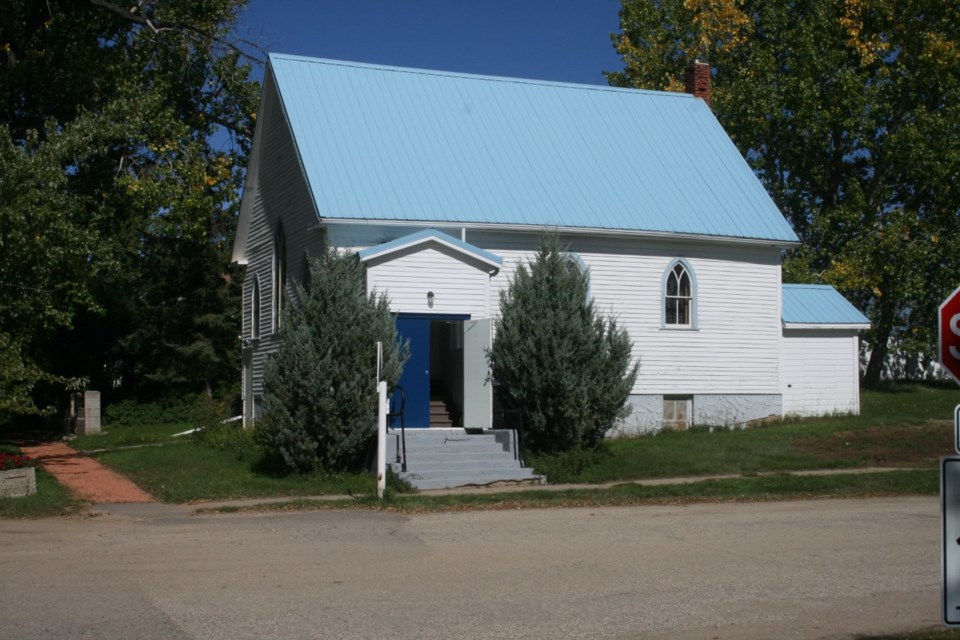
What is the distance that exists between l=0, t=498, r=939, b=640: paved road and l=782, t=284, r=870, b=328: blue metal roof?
500 inches

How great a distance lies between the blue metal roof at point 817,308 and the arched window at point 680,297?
2867 millimetres

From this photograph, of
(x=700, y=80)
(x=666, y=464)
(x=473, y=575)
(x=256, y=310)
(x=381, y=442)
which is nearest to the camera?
(x=473, y=575)

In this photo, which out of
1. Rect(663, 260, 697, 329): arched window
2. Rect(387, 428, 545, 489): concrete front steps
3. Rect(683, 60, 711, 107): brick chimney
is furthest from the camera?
Rect(683, 60, 711, 107): brick chimney

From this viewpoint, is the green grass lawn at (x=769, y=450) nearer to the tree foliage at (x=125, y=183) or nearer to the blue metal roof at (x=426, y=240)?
the blue metal roof at (x=426, y=240)

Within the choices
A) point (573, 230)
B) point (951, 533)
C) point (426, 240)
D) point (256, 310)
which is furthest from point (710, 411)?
point (951, 533)

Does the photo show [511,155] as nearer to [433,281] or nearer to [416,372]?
[433,281]

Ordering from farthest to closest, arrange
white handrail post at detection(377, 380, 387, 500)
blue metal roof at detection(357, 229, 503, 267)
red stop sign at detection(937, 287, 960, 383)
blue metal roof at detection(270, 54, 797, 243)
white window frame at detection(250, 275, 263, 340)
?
white window frame at detection(250, 275, 263, 340), blue metal roof at detection(270, 54, 797, 243), blue metal roof at detection(357, 229, 503, 267), white handrail post at detection(377, 380, 387, 500), red stop sign at detection(937, 287, 960, 383)

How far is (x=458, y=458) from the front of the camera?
20062 millimetres

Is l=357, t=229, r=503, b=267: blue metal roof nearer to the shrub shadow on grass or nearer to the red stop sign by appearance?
the shrub shadow on grass

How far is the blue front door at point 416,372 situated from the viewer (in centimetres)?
2139

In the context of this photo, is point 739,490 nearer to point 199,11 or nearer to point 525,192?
point 525,192

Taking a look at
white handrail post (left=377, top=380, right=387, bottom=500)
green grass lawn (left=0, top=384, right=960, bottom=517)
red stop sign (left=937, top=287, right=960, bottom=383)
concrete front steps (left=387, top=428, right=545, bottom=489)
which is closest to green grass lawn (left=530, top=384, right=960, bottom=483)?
green grass lawn (left=0, top=384, right=960, bottom=517)

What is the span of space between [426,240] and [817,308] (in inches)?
492

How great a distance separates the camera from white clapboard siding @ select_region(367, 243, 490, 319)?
833 inches
